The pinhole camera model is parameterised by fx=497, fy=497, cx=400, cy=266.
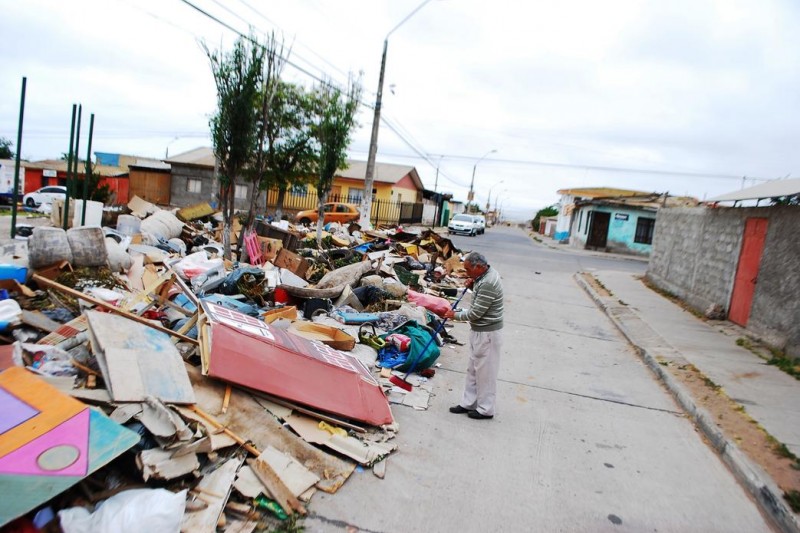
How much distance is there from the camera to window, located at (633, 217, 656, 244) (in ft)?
109

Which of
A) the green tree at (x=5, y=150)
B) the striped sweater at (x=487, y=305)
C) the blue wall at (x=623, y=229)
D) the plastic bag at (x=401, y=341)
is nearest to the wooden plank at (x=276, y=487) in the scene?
the striped sweater at (x=487, y=305)

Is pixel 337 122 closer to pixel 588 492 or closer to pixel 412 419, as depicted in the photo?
pixel 412 419

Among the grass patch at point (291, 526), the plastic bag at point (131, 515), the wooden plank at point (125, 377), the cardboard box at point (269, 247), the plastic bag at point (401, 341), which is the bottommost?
the grass patch at point (291, 526)

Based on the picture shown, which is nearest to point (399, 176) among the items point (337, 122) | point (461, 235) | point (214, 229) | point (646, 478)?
point (461, 235)

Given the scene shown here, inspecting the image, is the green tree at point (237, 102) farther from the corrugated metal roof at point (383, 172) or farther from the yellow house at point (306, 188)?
the corrugated metal roof at point (383, 172)

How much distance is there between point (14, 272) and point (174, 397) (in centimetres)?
424

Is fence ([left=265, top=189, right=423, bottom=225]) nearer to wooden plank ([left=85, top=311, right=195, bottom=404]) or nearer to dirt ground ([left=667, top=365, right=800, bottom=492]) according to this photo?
dirt ground ([left=667, top=365, right=800, bottom=492])

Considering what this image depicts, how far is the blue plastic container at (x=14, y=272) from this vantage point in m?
6.18

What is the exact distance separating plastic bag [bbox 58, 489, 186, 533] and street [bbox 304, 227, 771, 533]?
0.84 m

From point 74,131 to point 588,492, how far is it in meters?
10.4

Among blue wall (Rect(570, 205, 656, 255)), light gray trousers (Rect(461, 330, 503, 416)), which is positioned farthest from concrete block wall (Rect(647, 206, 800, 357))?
blue wall (Rect(570, 205, 656, 255))

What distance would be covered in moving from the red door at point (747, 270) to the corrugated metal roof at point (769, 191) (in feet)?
1.73

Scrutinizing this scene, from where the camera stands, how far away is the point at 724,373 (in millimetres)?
6914

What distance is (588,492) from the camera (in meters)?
3.85
